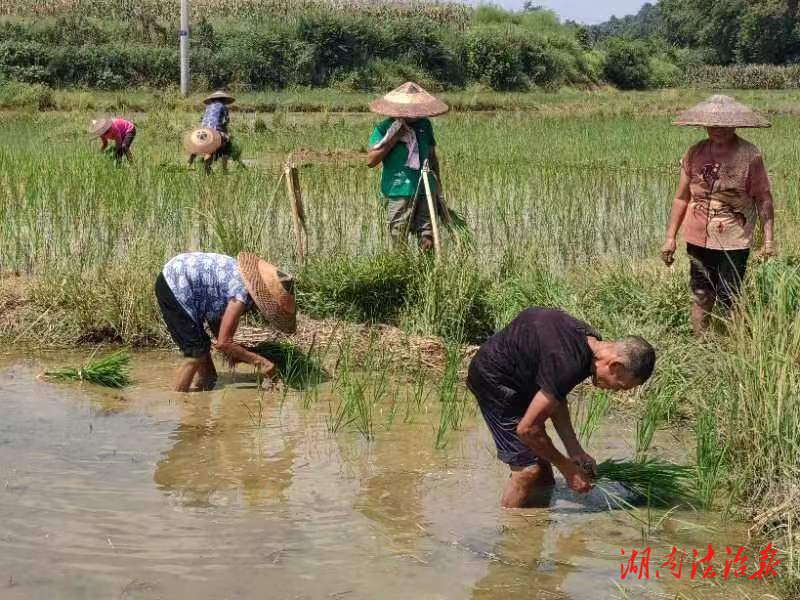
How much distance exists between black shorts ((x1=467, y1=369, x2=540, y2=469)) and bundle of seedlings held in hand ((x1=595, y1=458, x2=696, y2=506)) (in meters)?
0.31

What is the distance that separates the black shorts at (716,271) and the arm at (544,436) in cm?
215

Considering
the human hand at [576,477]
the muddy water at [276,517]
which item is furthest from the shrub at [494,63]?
the human hand at [576,477]

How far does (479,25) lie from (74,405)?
3585 cm

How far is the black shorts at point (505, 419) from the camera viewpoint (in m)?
3.93

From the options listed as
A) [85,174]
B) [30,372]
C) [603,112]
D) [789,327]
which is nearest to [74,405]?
[30,372]

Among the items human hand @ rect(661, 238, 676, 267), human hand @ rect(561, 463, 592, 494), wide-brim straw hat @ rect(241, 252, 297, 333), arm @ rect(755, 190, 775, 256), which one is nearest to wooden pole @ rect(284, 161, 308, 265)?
wide-brim straw hat @ rect(241, 252, 297, 333)

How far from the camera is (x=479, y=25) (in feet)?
128

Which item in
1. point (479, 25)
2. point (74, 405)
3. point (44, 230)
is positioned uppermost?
point (479, 25)

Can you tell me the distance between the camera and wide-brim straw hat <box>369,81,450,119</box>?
6582 mm

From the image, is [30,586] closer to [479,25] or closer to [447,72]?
[447,72]

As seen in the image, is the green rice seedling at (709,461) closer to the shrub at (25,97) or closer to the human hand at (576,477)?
the human hand at (576,477)

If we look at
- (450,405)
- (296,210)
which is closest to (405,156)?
(296,210)

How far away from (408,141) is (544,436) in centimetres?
342

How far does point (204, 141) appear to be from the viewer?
10.5m
